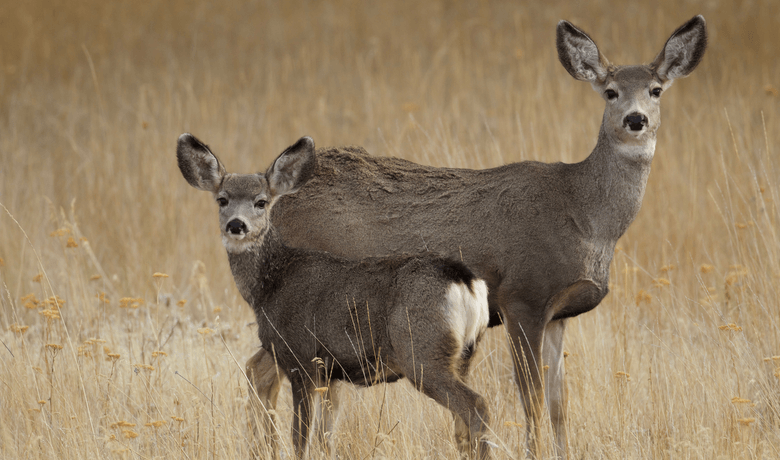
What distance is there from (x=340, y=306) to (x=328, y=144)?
22.3 feet

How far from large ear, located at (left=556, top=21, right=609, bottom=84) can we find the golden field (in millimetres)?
1581

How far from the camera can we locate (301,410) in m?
4.91

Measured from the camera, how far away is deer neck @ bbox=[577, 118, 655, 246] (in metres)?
5.47

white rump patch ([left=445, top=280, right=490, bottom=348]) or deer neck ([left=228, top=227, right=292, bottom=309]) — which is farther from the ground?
deer neck ([left=228, top=227, right=292, bottom=309])

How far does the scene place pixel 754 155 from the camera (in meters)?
11.2

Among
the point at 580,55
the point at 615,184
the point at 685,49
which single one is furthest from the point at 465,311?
the point at 685,49

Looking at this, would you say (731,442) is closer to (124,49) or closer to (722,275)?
(722,275)

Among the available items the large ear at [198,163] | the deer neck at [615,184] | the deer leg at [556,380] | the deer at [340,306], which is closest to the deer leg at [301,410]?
the deer at [340,306]

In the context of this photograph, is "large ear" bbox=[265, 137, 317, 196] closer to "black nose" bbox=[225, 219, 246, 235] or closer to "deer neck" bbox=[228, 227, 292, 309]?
"deer neck" bbox=[228, 227, 292, 309]

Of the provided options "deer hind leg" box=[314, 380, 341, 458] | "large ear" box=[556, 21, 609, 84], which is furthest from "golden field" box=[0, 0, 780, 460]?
"large ear" box=[556, 21, 609, 84]

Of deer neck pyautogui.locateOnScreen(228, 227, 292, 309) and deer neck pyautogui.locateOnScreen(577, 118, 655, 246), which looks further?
deer neck pyautogui.locateOnScreen(577, 118, 655, 246)

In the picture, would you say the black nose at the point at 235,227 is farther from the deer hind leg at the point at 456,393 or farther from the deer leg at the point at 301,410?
the deer hind leg at the point at 456,393

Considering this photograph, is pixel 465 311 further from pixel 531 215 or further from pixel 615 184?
pixel 615 184

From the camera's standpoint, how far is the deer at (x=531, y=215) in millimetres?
5266
